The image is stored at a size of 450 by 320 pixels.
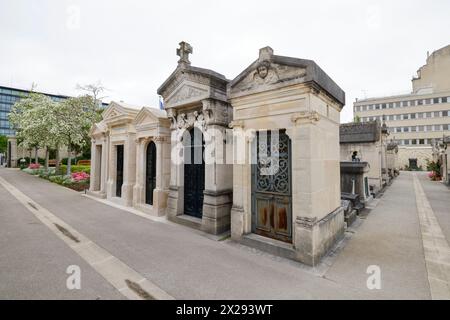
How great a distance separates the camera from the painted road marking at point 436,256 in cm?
352

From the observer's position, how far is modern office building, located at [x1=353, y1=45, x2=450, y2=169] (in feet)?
132

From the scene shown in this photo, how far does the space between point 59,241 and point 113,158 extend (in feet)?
20.4

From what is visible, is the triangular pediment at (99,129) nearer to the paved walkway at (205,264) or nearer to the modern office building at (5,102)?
the paved walkway at (205,264)

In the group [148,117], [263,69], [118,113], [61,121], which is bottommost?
[148,117]

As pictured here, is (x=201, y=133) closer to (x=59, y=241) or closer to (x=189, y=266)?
(x=189, y=266)

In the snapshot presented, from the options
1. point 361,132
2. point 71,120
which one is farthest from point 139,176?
point 71,120

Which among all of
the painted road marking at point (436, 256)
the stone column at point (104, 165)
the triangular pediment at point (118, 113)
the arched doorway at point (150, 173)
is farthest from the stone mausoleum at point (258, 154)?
the stone column at point (104, 165)

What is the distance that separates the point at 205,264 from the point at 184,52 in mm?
6583

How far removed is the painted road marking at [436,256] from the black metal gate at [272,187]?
2.48 meters

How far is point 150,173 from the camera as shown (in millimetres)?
9211

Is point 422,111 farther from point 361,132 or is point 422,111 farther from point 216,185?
point 216,185

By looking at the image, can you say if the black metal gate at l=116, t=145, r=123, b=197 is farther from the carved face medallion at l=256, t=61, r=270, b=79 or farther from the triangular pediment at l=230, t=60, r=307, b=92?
the carved face medallion at l=256, t=61, r=270, b=79

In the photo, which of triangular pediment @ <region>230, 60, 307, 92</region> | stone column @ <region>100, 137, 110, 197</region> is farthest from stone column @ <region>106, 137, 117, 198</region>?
triangular pediment @ <region>230, 60, 307, 92</region>

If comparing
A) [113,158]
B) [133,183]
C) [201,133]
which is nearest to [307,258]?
[201,133]
